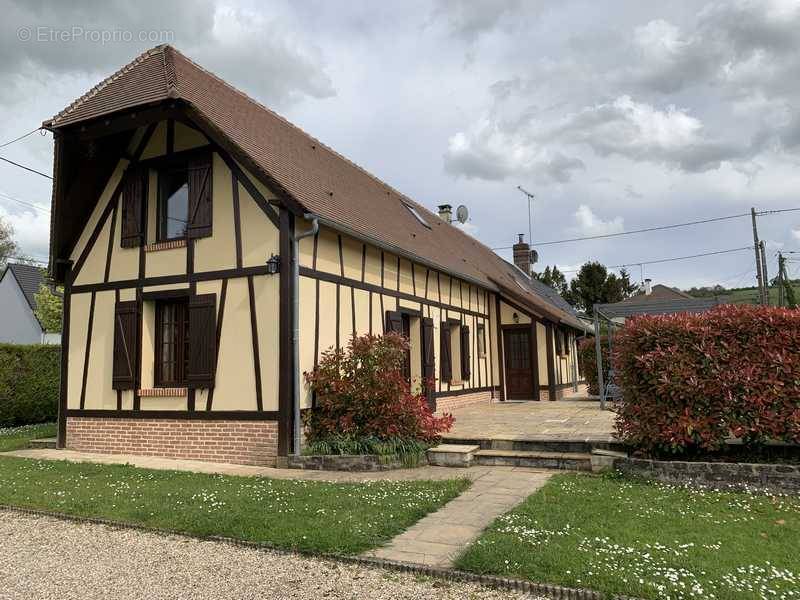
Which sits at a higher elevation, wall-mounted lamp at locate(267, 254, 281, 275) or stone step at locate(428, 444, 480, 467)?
wall-mounted lamp at locate(267, 254, 281, 275)

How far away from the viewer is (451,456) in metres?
7.90

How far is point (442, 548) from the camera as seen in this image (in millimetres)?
4480

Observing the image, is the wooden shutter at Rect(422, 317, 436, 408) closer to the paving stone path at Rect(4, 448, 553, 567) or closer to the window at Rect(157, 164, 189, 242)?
the paving stone path at Rect(4, 448, 553, 567)

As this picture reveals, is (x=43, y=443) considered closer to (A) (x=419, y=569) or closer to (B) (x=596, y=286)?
(A) (x=419, y=569)

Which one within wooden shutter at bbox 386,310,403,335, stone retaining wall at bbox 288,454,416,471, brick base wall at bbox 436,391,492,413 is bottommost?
stone retaining wall at bbox 288,454,416,471

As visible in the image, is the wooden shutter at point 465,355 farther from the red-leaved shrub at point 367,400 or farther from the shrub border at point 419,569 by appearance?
the shrub border at point 419,569

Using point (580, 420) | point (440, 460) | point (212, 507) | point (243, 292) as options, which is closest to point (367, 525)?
point (212, 507)

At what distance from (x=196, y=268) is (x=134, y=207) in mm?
1794

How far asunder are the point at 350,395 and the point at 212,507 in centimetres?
291

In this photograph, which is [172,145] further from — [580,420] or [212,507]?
[580,420]

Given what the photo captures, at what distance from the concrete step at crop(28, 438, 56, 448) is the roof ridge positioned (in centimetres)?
539

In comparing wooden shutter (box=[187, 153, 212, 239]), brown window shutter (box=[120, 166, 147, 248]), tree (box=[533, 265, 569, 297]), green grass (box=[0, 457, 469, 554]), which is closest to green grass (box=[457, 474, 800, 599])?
green grass (box=[0, 457, 469, 554])

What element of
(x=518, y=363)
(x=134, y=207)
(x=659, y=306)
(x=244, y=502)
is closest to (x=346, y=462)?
(x=244, y=502)

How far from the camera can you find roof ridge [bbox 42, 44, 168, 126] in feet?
30.7
